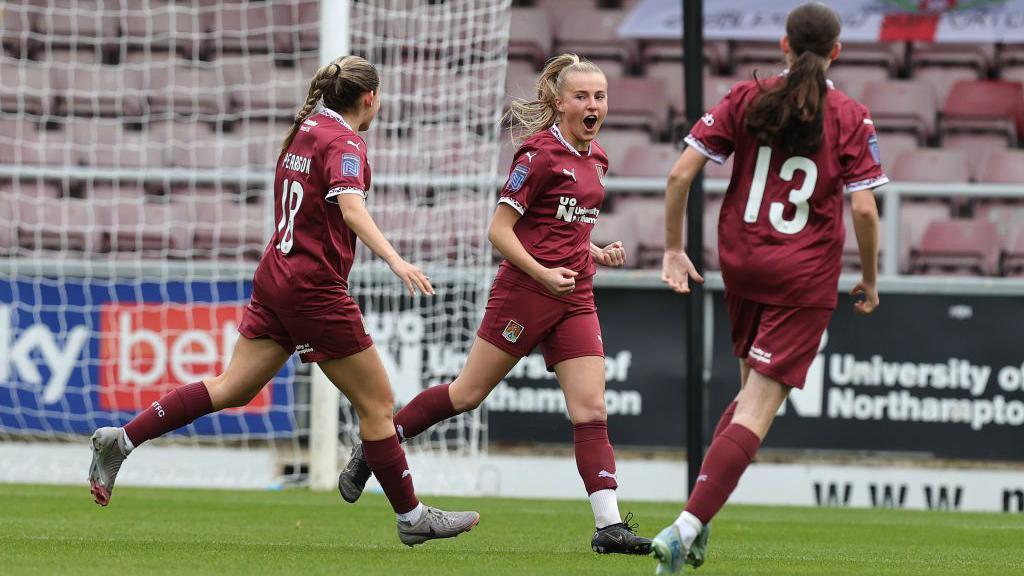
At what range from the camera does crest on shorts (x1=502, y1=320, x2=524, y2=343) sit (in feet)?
18.5

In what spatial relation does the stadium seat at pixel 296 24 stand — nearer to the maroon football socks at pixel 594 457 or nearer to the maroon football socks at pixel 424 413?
the maroon football socks at pixel 424 413

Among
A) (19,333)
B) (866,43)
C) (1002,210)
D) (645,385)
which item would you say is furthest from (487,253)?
(866,43)

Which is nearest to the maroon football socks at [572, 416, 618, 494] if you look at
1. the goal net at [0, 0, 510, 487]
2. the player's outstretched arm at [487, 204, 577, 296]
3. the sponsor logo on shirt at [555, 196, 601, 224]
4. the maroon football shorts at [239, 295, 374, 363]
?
the player's outstretched arm at [487, 204, 577, 296]

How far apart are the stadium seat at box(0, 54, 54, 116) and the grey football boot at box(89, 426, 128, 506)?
20.6 ft

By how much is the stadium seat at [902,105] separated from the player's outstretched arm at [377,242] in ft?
25.3

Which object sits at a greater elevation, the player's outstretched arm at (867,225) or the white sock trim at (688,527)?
the player's outstretched arm at (867,225)

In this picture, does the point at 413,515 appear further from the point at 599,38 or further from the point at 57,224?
the point at 599,38

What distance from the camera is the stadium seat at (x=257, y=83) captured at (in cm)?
1120

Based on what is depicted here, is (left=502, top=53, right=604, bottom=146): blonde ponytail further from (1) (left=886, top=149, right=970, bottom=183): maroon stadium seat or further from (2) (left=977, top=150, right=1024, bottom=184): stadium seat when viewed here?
(2) (left=977, top=150, right=1024, bottom=184): stadium seat

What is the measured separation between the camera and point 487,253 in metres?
9.59

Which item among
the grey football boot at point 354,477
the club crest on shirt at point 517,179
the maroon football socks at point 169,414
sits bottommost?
the grey football boot at point 354,477

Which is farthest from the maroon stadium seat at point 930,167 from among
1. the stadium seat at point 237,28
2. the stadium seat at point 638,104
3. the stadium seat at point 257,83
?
the stadium seat at point 237,28

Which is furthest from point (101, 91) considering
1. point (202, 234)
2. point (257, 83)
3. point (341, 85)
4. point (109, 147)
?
point (341, 85)

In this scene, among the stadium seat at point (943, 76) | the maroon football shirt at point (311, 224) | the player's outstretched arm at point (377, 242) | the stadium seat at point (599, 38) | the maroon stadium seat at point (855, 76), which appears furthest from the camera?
the stadium seat at point (599, 38)
